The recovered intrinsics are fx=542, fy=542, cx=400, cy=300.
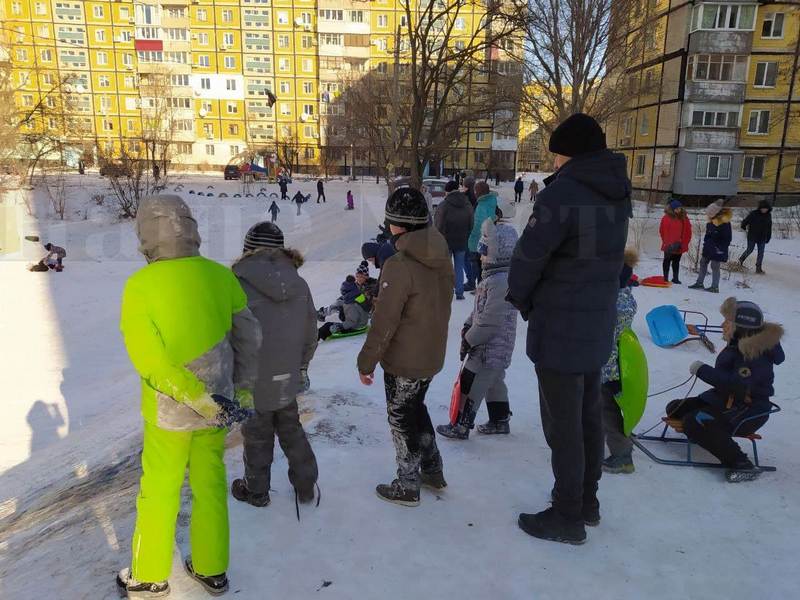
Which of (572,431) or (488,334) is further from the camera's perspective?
(488,334)

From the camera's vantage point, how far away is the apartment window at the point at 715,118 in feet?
101

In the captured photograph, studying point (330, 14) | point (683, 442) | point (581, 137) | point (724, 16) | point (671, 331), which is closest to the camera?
point (581, 137)

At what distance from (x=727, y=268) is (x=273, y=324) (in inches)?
466

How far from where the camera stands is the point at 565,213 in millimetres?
2287

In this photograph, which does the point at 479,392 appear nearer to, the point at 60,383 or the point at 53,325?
the point at 60,383

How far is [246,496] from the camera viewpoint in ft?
9.16

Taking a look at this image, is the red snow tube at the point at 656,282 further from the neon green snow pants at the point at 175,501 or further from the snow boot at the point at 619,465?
the neon green snow pants at the point at 175,501

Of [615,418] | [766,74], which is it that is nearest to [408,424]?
[615,418]

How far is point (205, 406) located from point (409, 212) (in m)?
1.29

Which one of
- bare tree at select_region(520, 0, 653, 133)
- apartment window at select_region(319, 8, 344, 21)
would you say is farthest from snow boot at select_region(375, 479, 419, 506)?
apartment window at select_region(319, 8, 344, 21)

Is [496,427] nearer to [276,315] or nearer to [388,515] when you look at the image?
[388,515]

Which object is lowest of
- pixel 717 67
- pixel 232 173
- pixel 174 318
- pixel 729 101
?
pixel 174 318

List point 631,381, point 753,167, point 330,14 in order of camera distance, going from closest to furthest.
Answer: point 631,381 → point 753,167 → point 330,14

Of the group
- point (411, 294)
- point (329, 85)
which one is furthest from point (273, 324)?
point (329, 85)
